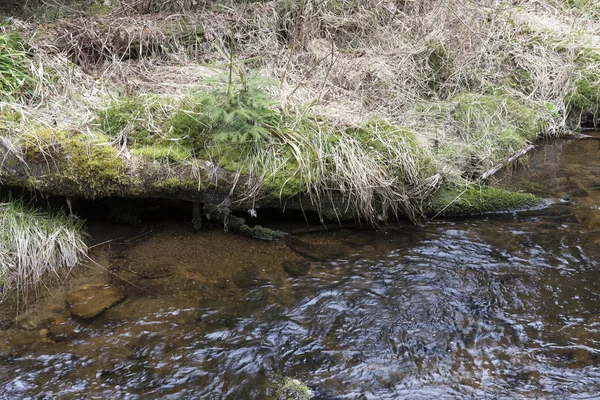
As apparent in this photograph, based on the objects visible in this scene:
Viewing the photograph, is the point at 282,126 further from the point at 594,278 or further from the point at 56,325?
the point at 594,278

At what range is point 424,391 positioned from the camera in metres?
2.77

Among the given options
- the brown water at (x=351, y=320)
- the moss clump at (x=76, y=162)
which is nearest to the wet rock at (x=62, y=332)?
the brown water at (x=351, y=320)

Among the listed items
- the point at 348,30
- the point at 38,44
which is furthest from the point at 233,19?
the point at 38,44

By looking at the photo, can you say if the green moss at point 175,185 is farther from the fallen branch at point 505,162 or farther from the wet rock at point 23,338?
the fallen branch at point 505,162

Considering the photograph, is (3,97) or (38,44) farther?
(38,44)

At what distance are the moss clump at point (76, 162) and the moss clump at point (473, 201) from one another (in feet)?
8.81

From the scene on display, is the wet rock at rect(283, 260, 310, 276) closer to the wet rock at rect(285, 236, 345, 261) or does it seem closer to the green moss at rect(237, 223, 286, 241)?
the wet rock at rect(285, 236, 345, 261)

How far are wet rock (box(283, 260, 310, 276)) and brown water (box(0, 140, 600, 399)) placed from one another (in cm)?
2

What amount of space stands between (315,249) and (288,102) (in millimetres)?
1437

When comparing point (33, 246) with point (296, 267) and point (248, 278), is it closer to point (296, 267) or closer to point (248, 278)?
point (248, 278)

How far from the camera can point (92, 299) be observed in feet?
11.7

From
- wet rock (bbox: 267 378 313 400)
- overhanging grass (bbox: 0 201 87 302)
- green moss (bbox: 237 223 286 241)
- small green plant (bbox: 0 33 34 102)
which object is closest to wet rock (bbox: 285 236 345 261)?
green moss (bbox: 237 223 286 241)

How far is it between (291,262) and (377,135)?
56.5 inches

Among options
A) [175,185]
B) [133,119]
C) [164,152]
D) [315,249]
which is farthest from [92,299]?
[315,249]
